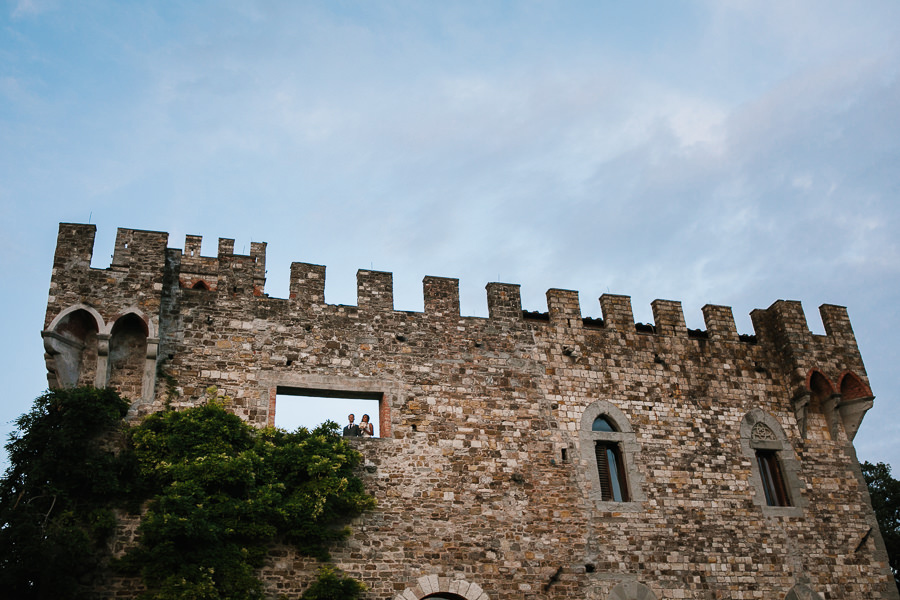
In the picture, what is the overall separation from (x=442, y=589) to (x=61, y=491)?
19.5 feet

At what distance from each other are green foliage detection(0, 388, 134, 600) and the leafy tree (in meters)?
20.4

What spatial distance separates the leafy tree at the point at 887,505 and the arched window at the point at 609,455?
468 inches

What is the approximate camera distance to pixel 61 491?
12008mm

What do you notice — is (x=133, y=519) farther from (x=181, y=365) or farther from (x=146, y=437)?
(x=181, y=365)

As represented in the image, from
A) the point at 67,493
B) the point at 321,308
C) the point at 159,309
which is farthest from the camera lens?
the point at 321,308

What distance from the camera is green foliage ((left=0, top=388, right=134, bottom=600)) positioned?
441 inches

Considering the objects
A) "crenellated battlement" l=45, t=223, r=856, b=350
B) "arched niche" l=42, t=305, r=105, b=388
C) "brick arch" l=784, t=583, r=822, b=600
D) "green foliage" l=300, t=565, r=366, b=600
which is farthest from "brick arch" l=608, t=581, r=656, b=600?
"arched niche" l=42, t=305, r=105, b=388

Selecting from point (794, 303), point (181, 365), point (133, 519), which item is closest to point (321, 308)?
point (181, 365)

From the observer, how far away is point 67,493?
12.1 meters


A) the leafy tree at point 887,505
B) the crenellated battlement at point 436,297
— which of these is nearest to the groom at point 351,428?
the crenellated battlement at point 436,297

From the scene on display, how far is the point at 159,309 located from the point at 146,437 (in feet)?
7.33

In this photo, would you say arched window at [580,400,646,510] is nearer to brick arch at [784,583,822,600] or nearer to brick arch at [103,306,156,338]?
brick arch at [784,583,822,600]

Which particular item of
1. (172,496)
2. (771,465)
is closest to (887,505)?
(771,465)

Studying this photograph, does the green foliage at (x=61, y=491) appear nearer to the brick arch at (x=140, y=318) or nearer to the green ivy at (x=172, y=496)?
the green ivy at (x=172, y=496)
